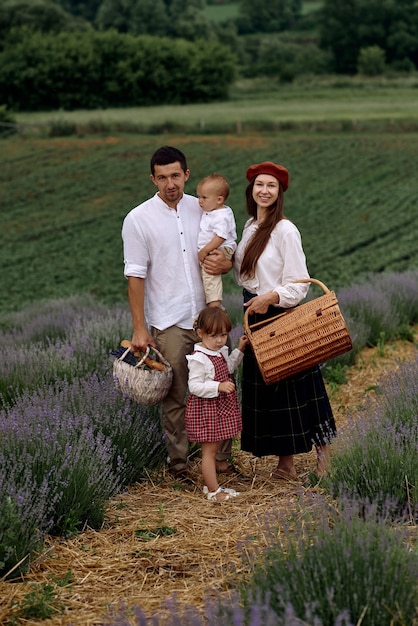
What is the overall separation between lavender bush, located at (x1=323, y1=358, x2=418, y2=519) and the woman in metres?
0.35

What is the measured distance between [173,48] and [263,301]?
55.6 m

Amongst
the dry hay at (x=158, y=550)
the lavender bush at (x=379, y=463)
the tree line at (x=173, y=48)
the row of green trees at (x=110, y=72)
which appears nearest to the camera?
the dry hay at (x=158, y=550)

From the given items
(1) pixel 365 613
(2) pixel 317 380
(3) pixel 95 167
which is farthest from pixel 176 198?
(3) pixel 95 167

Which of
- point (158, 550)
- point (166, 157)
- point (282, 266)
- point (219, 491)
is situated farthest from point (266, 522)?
point (166, 157)

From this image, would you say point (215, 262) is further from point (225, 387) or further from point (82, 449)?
point (82, 449)

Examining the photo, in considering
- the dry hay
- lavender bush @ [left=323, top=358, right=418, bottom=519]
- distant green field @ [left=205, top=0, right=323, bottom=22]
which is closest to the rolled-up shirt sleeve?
the dry hay

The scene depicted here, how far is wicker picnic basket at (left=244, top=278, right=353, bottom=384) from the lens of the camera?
15.5 feet

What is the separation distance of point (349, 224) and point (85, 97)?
36.2 m

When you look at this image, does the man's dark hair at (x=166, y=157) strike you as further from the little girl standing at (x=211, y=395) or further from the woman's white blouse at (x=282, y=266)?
the little girl standing at (x=211, y=395)

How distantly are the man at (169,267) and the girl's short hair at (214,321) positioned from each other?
272 millimetres

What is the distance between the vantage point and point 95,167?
Result: 3284cm

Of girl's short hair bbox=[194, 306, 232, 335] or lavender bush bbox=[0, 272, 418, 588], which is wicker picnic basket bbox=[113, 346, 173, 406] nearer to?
lavender bush bbox=[0, 272, 418, 588]

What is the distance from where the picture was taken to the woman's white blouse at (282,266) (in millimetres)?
4945

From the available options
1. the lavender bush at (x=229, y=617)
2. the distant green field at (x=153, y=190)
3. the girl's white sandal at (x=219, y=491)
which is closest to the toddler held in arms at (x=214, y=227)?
the girl's white sandal at (x=219, y=491)
